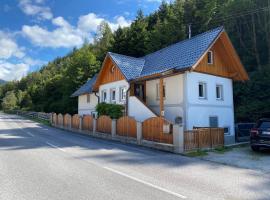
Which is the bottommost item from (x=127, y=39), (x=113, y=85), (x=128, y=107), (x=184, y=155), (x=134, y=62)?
(x=184, y=155)

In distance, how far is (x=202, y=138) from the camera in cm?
1562

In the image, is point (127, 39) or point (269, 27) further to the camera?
point (127, 39)

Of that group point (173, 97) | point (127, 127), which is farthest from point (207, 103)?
point (127, 127)

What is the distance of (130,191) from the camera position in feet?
22.6

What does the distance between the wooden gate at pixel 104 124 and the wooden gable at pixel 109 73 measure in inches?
171

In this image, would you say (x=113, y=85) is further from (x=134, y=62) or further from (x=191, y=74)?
(x=191, y=74)

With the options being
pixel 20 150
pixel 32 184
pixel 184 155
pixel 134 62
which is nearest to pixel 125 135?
pixel 184 155

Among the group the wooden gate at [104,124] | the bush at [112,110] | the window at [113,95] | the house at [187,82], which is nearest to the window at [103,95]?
the window at [113,95]

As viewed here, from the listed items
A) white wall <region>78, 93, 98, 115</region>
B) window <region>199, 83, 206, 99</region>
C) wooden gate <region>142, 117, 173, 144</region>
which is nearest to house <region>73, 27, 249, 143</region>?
window <region>199, 83, 206, 99</region>

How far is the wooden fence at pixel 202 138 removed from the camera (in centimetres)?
1491

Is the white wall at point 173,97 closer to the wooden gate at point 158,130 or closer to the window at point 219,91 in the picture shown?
the wooden gate at point 158,130

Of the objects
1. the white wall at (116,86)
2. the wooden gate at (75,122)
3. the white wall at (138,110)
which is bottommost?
the wooden gate at (75,122)

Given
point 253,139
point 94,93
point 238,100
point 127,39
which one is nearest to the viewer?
point 253,139

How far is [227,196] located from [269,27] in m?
31.8
